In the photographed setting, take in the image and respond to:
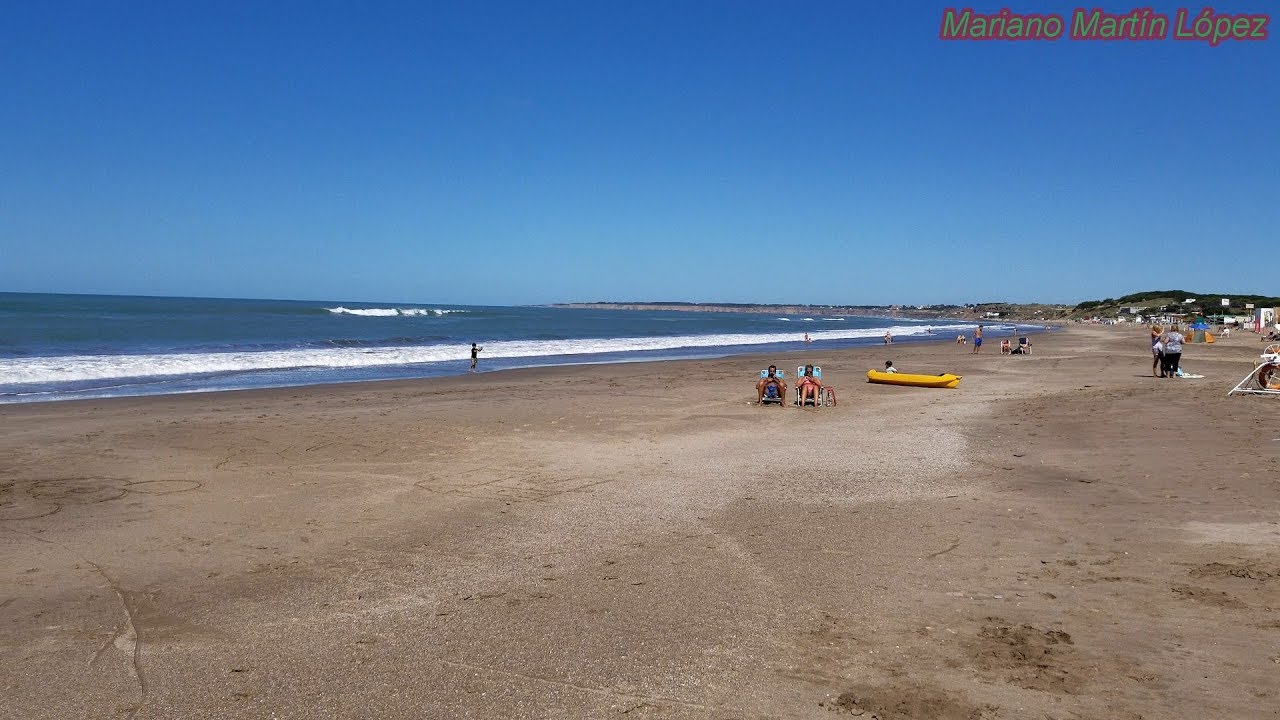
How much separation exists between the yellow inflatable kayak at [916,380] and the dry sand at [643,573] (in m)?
6.88

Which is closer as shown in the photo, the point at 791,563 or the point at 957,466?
the point at 791,563

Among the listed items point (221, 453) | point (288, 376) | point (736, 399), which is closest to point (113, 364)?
point (288, 376)

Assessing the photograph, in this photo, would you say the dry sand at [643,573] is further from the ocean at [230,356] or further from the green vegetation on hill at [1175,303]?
the green vegetation on hill at [1175,303]

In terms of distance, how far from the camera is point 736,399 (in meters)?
17.5

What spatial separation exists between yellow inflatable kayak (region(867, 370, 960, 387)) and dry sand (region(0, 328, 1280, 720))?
6.88 metres

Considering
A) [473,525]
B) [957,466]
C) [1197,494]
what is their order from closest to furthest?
[473,525], [1197,494], [957,466]

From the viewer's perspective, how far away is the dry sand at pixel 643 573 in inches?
160

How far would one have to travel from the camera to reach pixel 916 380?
19.7m

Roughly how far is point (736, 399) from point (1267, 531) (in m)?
11.4

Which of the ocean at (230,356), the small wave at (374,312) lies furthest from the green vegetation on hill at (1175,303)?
the small wave at (374,312)

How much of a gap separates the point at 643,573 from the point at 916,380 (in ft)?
51.1

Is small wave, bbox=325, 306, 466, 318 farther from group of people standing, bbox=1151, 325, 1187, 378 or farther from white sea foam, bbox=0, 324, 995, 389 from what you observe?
group of people standing, bbox=1151, 325, 1187, 378

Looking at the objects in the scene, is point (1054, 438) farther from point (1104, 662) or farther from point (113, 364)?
point (113, 364)

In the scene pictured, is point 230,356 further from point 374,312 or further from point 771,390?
point 374,312
